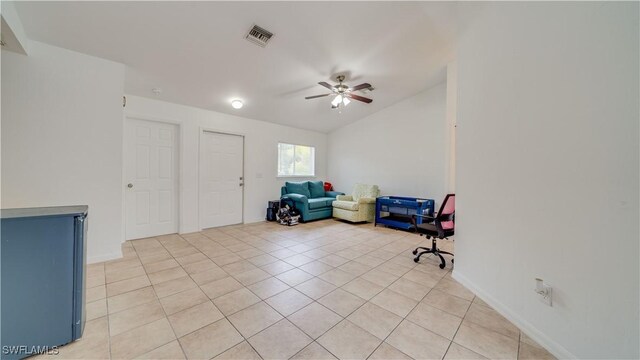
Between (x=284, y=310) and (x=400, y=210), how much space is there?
3593mm

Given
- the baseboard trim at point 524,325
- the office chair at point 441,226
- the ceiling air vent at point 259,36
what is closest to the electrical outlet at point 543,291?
the baseboard trim at point 524,325

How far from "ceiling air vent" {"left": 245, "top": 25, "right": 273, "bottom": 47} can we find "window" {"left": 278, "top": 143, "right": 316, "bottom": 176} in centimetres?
323

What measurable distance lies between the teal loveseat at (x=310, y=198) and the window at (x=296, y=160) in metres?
0.52

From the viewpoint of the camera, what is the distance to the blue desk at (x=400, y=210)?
453cm

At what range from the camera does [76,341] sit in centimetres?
153

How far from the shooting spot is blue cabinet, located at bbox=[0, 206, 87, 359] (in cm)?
133

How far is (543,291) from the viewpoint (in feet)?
5.05

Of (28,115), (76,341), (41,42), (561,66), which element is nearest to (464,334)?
(561,66)

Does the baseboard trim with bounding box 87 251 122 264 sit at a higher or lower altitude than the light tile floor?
higher

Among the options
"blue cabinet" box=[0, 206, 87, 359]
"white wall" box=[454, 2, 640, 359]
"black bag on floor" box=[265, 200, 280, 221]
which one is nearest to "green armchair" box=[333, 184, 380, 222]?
"black bag on floor" box=[265, 200, 280, 221]

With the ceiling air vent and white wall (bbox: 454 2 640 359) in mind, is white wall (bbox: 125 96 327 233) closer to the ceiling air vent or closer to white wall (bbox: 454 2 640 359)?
the ceiling air vent

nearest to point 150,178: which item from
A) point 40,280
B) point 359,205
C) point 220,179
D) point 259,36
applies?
point 220,179

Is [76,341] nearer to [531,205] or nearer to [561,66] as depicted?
[531,205]

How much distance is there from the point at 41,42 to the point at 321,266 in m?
4.09
